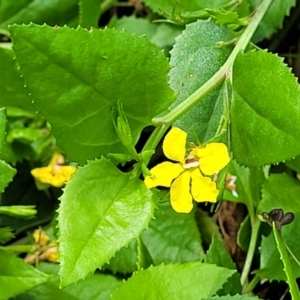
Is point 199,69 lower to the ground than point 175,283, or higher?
higher

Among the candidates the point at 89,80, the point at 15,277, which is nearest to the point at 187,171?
the point at 89,80

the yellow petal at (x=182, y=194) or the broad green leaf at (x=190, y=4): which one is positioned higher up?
the broad green leaf at (x=190, y=4)

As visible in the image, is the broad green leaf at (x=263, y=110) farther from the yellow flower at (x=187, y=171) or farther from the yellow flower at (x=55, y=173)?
the yellow flower at (x=55, y=173)

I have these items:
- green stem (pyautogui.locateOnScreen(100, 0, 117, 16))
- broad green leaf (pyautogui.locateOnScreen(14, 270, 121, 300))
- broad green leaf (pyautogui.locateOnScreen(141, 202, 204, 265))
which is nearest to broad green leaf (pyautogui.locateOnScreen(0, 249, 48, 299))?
broad green leaf (pyautogui.locateOnScreen(14, 270, 121, 300))

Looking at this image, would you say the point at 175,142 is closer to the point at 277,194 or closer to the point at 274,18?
the point at 277,194

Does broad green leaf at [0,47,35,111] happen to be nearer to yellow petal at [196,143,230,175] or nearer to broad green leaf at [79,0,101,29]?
broad green leaf at [79,0,101,29]

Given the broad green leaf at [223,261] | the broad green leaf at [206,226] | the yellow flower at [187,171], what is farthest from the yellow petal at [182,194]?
the broad green leaf at [206,226]
